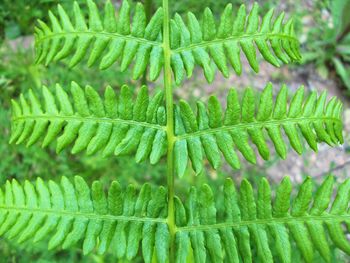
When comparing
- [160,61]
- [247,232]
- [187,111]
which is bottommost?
[247,232]

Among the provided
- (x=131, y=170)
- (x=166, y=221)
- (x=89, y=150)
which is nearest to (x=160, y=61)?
(x=89, y=150)

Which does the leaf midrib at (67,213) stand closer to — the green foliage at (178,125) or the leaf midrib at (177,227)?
the leaf midrib at (177,227)

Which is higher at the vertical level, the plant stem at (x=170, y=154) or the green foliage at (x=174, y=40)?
the green foliage at (x=174, y=40)

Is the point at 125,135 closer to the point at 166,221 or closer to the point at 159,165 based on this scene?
the point at 166,221

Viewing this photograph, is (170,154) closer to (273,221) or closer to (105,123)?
(105,123)

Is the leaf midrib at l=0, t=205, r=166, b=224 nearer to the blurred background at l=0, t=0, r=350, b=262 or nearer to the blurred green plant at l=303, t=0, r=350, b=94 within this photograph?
the blurred background at l=0, t=0, r=350, b=262

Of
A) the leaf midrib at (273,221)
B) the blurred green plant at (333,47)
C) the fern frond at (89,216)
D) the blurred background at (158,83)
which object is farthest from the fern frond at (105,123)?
the blurred green plant at (333,47)
